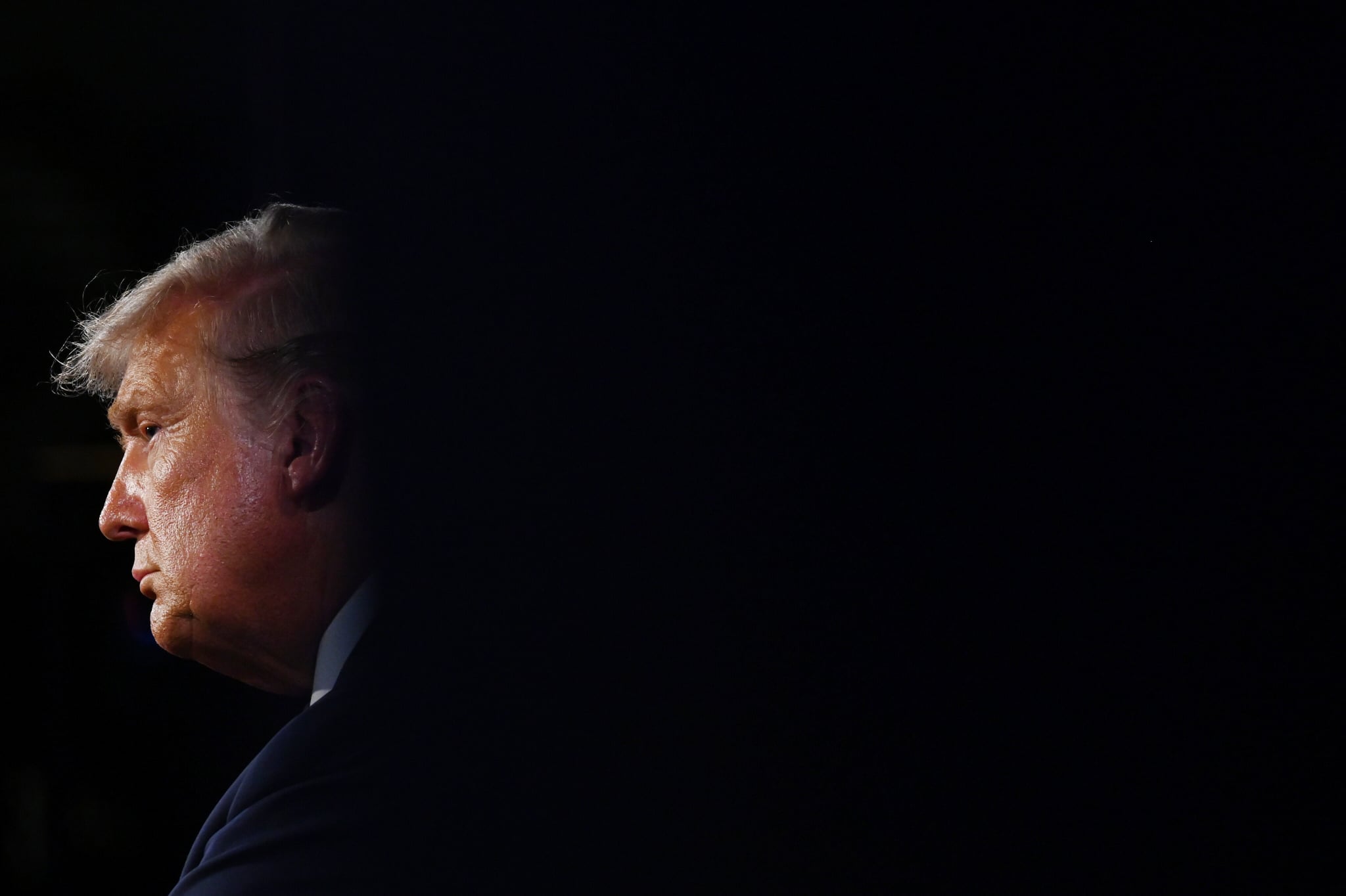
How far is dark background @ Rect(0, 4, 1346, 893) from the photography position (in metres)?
1.00

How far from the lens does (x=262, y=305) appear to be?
104 cm

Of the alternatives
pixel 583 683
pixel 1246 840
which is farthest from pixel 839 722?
pixel 1246 840

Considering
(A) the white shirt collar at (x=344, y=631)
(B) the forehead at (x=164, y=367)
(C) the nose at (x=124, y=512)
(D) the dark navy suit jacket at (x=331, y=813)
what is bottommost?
(D) the dark navy suit jacket at (x=331, y=813)

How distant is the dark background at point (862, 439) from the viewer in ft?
3.27

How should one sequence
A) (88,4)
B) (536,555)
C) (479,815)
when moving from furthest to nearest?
(88,4) → (536,555) → (479,815)

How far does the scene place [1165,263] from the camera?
103 centimetres

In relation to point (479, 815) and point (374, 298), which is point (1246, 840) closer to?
point (479, 815)

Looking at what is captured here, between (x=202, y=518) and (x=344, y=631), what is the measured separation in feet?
0.55

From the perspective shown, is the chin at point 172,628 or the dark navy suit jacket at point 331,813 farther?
the chin at point 172,628

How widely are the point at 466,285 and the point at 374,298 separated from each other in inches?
3.6

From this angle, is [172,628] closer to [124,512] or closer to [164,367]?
[124,512]

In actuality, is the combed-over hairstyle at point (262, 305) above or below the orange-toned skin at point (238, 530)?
above

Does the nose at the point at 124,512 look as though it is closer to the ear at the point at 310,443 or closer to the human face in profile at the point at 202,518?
the human face in profile at the point at 202,518

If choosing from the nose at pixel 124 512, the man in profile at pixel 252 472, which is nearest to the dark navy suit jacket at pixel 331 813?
the man in profile at pixel 252 472
